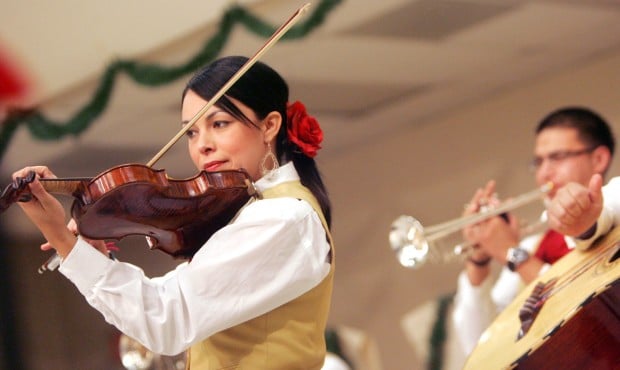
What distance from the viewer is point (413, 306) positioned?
6.79 metres

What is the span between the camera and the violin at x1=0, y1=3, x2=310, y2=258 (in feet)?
6.56

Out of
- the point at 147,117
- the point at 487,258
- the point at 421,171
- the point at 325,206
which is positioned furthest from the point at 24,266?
the point at 325,206

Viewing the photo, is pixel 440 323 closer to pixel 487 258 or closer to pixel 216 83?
pixel 487 258

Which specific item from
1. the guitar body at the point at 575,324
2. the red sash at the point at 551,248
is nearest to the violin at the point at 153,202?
the guitar body at the point at 575,324

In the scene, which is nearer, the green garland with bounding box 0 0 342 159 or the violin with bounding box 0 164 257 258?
the violin with bounding box 0 164 257 258

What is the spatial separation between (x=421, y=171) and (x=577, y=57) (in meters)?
1.32

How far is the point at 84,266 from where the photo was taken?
6.71ft

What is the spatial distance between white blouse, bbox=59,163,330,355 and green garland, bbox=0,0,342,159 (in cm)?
225

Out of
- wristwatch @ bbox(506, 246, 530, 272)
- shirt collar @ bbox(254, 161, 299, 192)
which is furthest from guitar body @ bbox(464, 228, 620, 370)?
wristwatch @ bbox(506, 246, 530, 272)

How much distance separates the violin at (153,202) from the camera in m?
2.00

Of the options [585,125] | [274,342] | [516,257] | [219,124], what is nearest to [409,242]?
[516,257]

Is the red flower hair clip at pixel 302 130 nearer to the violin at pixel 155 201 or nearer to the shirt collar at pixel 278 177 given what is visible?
the shirt collar at pixel 278 177

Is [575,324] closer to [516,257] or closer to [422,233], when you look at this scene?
[516,257]

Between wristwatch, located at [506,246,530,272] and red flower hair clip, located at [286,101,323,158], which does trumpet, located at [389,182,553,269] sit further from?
red flower hair clip, located at [286,101,323,158]
